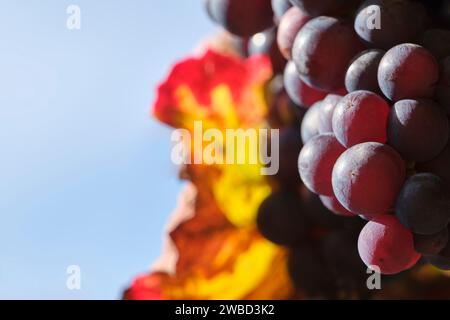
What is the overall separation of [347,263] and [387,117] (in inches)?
10.4

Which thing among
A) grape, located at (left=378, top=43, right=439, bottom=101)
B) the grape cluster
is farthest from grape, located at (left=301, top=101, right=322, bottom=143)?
grape, located at (left=378, top=43, right=439, bottom=101)

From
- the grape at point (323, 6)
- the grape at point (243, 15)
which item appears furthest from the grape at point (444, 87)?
the grape at point (243, 15)

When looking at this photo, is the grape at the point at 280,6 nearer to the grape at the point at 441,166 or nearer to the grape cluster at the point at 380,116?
the grape cluster at the point at 380,116

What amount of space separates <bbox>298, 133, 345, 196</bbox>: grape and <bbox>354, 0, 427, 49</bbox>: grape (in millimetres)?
91

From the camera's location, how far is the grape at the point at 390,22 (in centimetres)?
56

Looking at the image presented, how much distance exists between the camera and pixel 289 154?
77 centimetres

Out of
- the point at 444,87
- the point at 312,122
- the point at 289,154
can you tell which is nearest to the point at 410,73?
the point at 444,87

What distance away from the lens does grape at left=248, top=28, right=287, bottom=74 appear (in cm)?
79

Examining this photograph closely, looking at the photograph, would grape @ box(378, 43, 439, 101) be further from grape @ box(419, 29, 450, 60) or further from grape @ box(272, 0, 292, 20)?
grape @ box(272, 0, 292, 20)

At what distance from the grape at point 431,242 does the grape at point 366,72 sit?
12 cm
